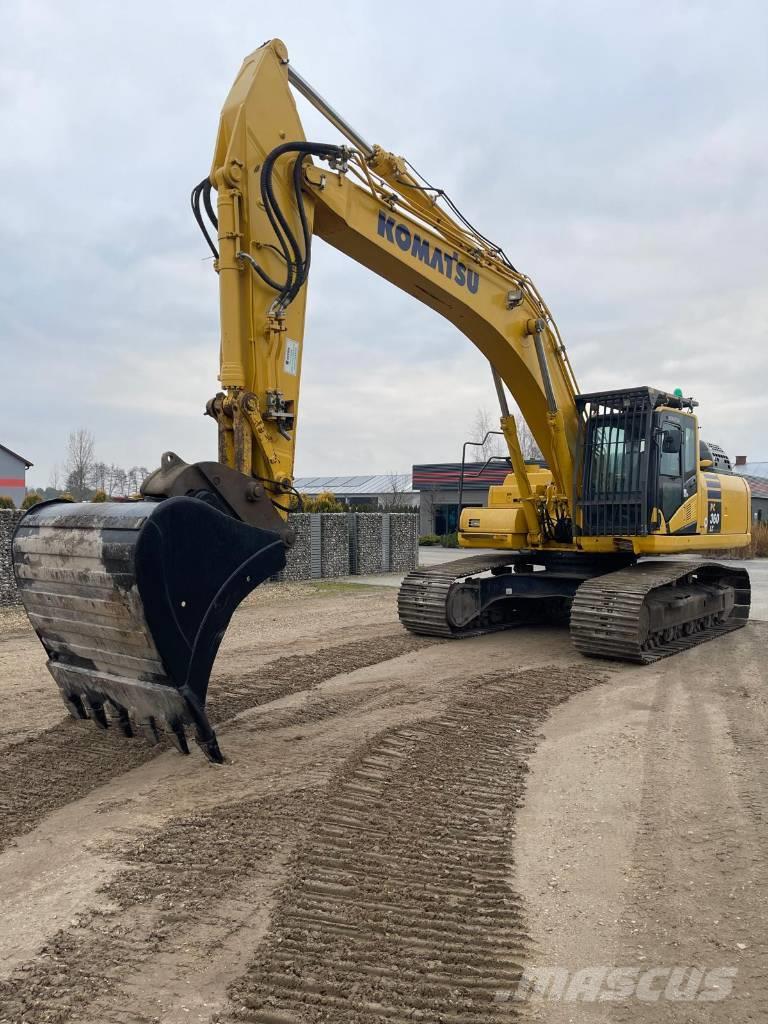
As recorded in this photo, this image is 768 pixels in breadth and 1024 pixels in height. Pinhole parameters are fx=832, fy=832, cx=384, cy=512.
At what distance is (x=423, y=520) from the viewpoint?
128ft

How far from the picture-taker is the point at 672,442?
9203mm

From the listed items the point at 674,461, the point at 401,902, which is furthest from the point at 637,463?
the point at 401,902

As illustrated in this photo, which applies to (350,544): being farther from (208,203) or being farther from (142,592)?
(142,592)

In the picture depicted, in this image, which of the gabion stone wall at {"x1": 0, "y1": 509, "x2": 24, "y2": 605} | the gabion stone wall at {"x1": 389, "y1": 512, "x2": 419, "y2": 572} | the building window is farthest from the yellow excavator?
the building window

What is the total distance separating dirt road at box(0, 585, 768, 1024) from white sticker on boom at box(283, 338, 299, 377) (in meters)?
2.48

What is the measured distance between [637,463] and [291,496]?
194 inches

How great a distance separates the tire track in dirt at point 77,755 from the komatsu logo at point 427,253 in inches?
154

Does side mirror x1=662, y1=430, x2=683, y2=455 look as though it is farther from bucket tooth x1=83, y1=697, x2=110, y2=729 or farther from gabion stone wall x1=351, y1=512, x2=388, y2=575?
gabion stone wall x1=351, y1=512, x2=388, y2=575

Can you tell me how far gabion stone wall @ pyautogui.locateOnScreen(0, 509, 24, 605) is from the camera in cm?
1272

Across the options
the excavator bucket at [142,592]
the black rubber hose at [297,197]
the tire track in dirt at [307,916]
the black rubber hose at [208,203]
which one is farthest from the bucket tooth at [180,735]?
the black rubber hose at [208,203]

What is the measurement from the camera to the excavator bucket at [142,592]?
170 inches

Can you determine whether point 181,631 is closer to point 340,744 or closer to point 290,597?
point 340,744

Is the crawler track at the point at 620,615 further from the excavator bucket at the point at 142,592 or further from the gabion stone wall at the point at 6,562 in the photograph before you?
the gabion stone wall at the point at 6,562

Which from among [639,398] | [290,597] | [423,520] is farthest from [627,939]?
[423,520]
